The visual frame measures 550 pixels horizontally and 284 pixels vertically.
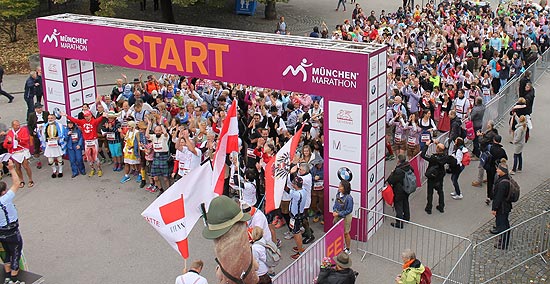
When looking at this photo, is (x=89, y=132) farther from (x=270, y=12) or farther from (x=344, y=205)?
(x=270, y=12)

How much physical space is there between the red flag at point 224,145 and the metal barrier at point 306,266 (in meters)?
1.57

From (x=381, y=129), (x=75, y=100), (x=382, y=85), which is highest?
(x=382, y=85)

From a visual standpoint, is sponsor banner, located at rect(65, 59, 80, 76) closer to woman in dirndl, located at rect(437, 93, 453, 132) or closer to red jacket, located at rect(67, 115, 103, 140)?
red jacket, located at rect(67, 115, 103, 140)

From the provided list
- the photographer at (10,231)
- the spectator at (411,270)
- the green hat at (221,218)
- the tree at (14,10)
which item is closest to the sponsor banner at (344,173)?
the spectator at (411,270)

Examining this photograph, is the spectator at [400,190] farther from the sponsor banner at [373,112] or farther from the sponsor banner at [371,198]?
the sponsor banner at [373,112]

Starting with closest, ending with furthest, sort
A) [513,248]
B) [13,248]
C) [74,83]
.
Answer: [13,248], [513,248], [74,83]

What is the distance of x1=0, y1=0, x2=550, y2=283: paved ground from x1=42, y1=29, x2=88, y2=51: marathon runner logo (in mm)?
3185

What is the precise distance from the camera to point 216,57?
41.4 feet

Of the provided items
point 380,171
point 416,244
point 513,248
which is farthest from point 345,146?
point 513,248

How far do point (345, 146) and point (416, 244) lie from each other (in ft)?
7.32

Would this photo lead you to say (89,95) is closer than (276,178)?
No

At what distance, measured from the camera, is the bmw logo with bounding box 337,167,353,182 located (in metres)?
11.5

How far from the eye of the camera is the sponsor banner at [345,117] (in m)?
11.1

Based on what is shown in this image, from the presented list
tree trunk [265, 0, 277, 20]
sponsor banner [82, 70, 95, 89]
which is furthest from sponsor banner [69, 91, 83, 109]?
tree trunk [265, 0, 277, 20]
